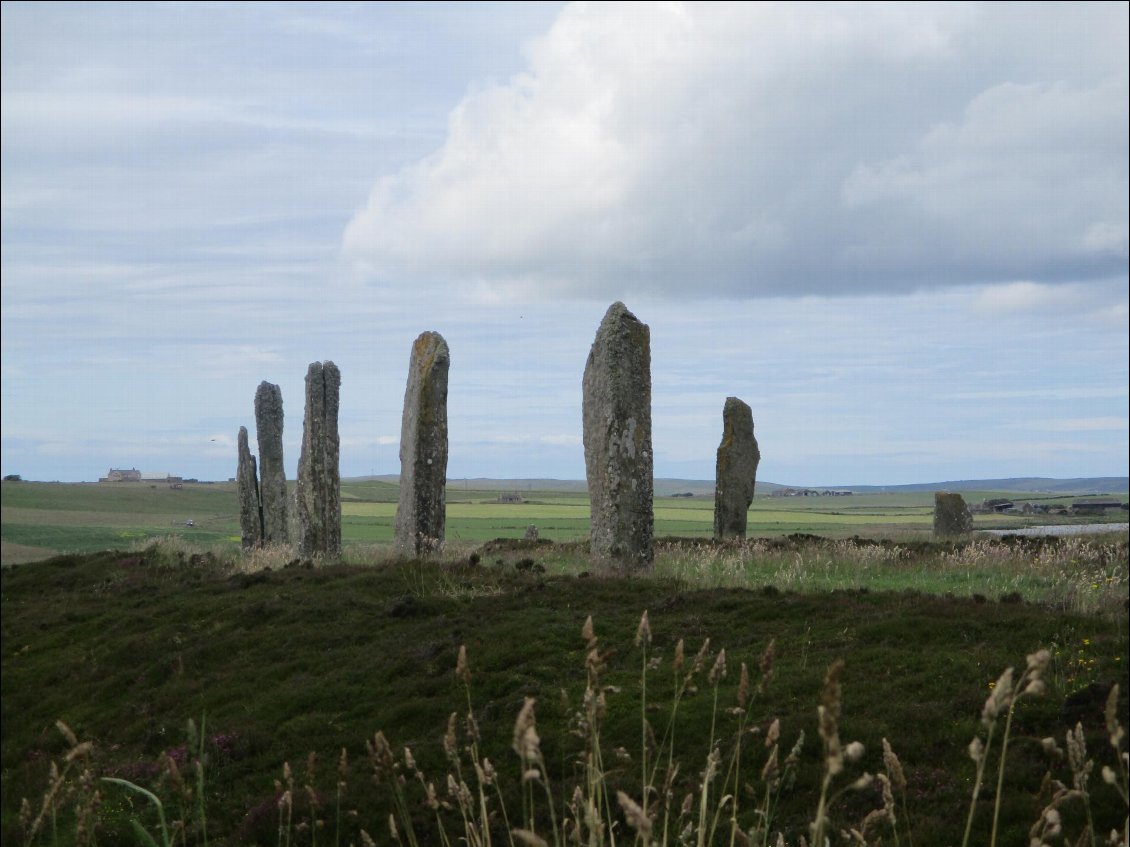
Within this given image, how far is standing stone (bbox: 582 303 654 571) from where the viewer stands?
19.2 m

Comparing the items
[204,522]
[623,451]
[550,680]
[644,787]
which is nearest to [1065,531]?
[623,451]

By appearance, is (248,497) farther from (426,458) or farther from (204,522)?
(204,522)

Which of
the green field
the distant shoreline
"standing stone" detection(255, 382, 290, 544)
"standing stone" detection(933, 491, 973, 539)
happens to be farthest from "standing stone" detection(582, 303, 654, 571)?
the distant shoreline

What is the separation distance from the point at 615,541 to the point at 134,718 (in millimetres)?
8149

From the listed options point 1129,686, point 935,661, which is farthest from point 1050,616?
point 1129,686

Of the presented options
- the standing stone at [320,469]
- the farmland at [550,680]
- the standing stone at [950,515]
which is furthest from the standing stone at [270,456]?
the standing stone at [950,515]

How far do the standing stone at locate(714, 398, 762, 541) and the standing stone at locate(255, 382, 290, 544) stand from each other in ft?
39.9

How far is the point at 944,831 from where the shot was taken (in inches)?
305

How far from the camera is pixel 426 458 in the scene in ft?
75.8

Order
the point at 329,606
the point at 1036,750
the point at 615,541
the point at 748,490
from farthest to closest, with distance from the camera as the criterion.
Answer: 1. the point at 748,490
2. the point at 615,541
3. the point at 329,606
4. the point at 1036,750

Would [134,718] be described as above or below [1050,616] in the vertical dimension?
below

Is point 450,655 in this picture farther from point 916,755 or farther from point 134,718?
point 916,755

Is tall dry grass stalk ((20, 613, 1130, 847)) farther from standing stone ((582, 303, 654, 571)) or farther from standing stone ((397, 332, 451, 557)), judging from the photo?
standing stone ((397, 332, 451, 557))

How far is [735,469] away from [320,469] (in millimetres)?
10687
